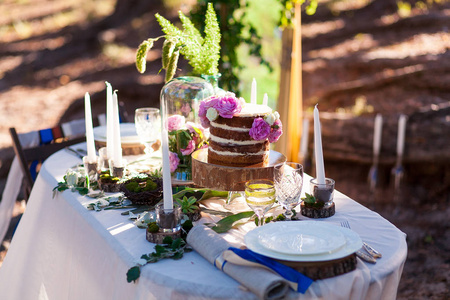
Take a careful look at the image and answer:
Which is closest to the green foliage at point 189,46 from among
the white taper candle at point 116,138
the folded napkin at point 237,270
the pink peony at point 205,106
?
the white taper candle at point 116,138

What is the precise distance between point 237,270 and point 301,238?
29cm

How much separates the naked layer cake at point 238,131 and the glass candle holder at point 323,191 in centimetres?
24

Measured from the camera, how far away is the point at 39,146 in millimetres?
3178

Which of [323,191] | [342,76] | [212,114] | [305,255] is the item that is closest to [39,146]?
[212,114]

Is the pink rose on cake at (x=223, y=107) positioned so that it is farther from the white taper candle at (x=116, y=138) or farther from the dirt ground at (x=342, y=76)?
the dirt ground at (x=342, y=76)

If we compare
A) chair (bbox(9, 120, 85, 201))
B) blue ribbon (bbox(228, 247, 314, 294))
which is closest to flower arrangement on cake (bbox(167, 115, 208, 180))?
blue ribbon (bbox(228, 247, 314, 294))

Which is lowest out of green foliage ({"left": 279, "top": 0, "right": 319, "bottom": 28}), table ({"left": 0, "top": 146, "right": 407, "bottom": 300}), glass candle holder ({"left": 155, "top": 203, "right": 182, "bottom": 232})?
table ({"left": 0, "top": 146, "right": 407, "bottom": 300})

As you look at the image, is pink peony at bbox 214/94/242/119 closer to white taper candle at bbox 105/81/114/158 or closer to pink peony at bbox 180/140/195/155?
pink peony at bbox 180/140/195/155

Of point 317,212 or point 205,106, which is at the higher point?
point 205,106

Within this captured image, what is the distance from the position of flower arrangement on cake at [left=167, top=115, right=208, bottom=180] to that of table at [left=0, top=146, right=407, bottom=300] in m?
0.39

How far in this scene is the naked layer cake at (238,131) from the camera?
6.84ft

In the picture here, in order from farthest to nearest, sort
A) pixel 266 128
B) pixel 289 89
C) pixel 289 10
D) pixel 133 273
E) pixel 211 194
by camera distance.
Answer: pixel 289 89 → pixel 289 10 → pixel 211 194 → pixel 266 128 → pixel 133 273

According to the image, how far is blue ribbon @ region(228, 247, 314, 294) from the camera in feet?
4.90

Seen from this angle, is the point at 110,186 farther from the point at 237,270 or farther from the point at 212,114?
the point at 237,270
